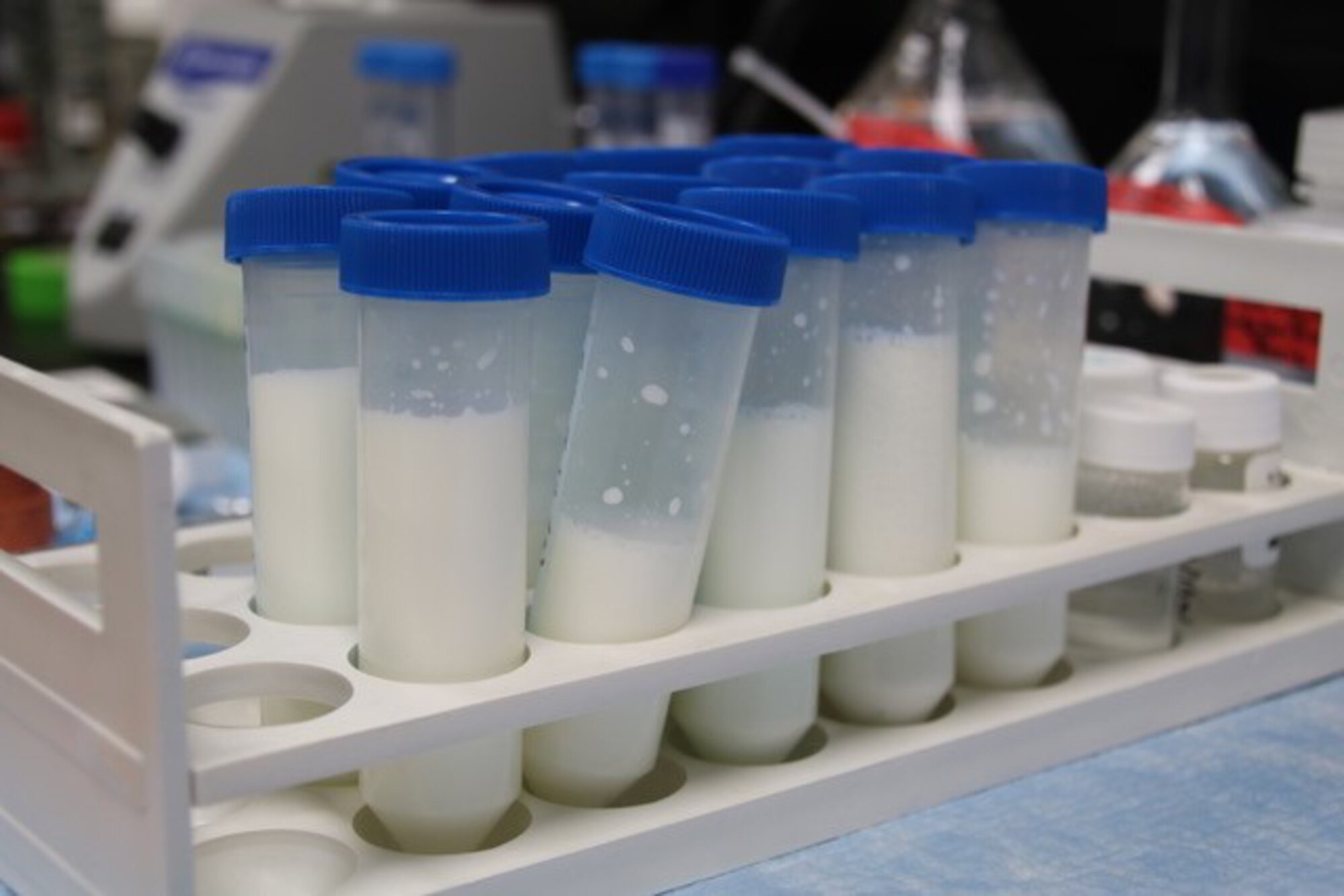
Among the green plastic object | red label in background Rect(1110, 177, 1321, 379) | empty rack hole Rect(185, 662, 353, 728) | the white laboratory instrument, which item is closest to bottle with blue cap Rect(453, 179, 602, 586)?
empty rack hole Rect(185, 662, 353, 728)

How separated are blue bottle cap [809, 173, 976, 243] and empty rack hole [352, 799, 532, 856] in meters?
0.29

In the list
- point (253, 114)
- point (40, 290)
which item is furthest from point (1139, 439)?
point (40, 290)

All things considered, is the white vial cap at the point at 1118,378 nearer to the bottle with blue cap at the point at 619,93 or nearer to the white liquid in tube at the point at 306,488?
the white liquid in tube at the point at 306,488

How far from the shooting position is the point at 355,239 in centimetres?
61

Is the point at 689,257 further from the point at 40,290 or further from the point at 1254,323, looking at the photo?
the point at 40,290

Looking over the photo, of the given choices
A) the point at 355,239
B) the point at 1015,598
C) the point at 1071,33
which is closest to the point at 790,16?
the point at 1071,33

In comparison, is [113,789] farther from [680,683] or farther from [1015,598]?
[1015,598]

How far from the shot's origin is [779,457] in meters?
0.72

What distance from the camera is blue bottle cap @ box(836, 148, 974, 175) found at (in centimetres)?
86

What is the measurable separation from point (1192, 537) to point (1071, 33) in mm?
1120

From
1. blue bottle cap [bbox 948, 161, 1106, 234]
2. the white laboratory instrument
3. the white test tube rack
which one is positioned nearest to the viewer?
the white test tube rack

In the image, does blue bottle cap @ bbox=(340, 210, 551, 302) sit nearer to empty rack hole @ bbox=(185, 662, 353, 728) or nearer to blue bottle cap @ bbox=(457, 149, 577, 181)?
empty rack hole @ bbox=(185, 662, 353, 728)

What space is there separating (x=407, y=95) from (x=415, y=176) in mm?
1037

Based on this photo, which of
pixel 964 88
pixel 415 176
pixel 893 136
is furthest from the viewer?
pixel 964 88
